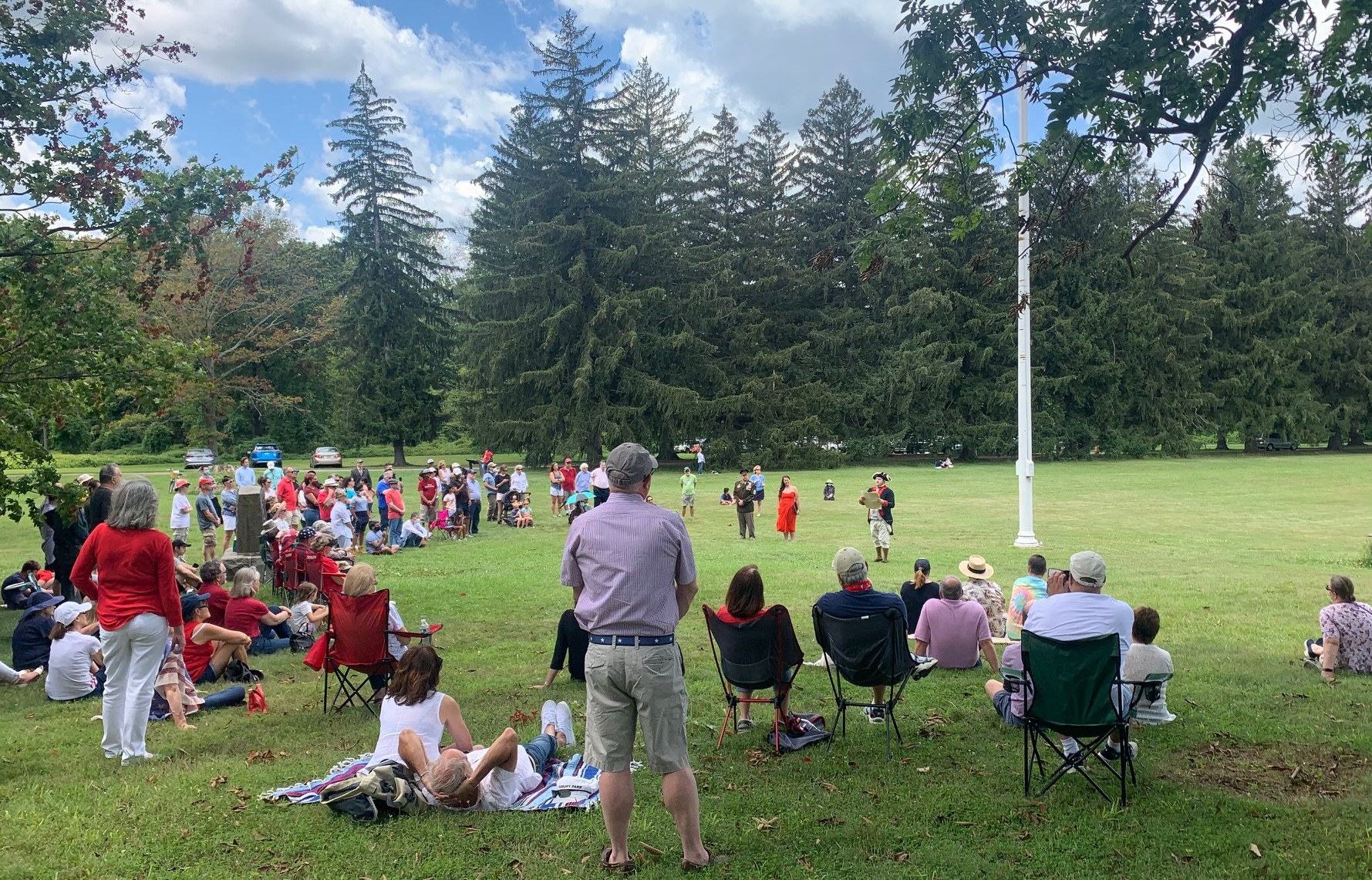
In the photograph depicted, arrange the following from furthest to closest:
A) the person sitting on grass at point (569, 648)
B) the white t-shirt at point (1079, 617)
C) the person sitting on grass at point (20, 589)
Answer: the person sitting on grass at point (20, 589)
the person sitting on grass at point (569, 648)
the white t-shirt at point (1079, 617)

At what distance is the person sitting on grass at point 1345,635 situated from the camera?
7059mm

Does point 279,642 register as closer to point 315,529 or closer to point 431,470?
point 315,529

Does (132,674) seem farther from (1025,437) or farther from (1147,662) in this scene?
(1025,437)

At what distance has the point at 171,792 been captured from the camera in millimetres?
4883

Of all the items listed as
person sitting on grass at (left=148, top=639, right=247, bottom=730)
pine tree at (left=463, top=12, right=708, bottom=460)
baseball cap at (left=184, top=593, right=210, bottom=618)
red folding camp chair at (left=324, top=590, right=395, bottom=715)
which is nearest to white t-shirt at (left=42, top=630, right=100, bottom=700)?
baseball cap at (left=184, top=593, right=210, bottom=618)

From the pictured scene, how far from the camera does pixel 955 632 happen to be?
24.0 ft

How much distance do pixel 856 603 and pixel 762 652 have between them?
2.23ft

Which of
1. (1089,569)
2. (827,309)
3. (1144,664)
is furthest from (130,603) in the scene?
(827,309)

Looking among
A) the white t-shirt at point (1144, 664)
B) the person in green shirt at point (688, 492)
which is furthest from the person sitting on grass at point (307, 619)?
the person in green shirt at point (688, 492)

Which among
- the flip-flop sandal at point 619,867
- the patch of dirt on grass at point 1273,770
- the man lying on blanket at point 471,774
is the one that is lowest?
the patch of dirt on grass at point 1273,770

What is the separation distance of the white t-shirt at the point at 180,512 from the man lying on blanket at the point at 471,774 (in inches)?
496

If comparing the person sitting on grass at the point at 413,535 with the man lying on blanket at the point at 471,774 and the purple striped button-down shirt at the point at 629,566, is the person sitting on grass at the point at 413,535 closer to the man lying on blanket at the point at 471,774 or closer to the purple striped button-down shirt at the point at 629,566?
the man lying on blanket at the point at 471,774

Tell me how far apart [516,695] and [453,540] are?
12.2 meters

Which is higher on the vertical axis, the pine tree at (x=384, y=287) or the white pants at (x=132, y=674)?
the pine tree at (x=384, y=287)
